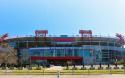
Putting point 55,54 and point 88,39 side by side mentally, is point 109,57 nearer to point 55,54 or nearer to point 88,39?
point 88,39

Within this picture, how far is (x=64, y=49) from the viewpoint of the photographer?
512 feet

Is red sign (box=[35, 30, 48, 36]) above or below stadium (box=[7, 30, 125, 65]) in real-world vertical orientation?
above

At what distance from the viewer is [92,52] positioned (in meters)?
155

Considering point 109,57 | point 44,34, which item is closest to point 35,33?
point 44,34

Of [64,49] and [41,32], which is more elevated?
[41,32]

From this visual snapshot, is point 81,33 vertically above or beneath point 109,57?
above

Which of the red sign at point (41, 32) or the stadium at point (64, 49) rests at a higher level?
the red sign at point (41, 32)

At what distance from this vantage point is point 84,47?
156m

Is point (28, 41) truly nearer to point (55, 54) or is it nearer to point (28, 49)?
point (28, 49)

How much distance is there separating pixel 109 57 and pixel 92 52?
9284 mm

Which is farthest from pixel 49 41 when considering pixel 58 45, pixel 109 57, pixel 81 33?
pixel 109 57

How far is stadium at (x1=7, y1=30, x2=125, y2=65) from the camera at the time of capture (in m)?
156

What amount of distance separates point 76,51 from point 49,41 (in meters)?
12.6

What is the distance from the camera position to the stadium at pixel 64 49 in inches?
6137
